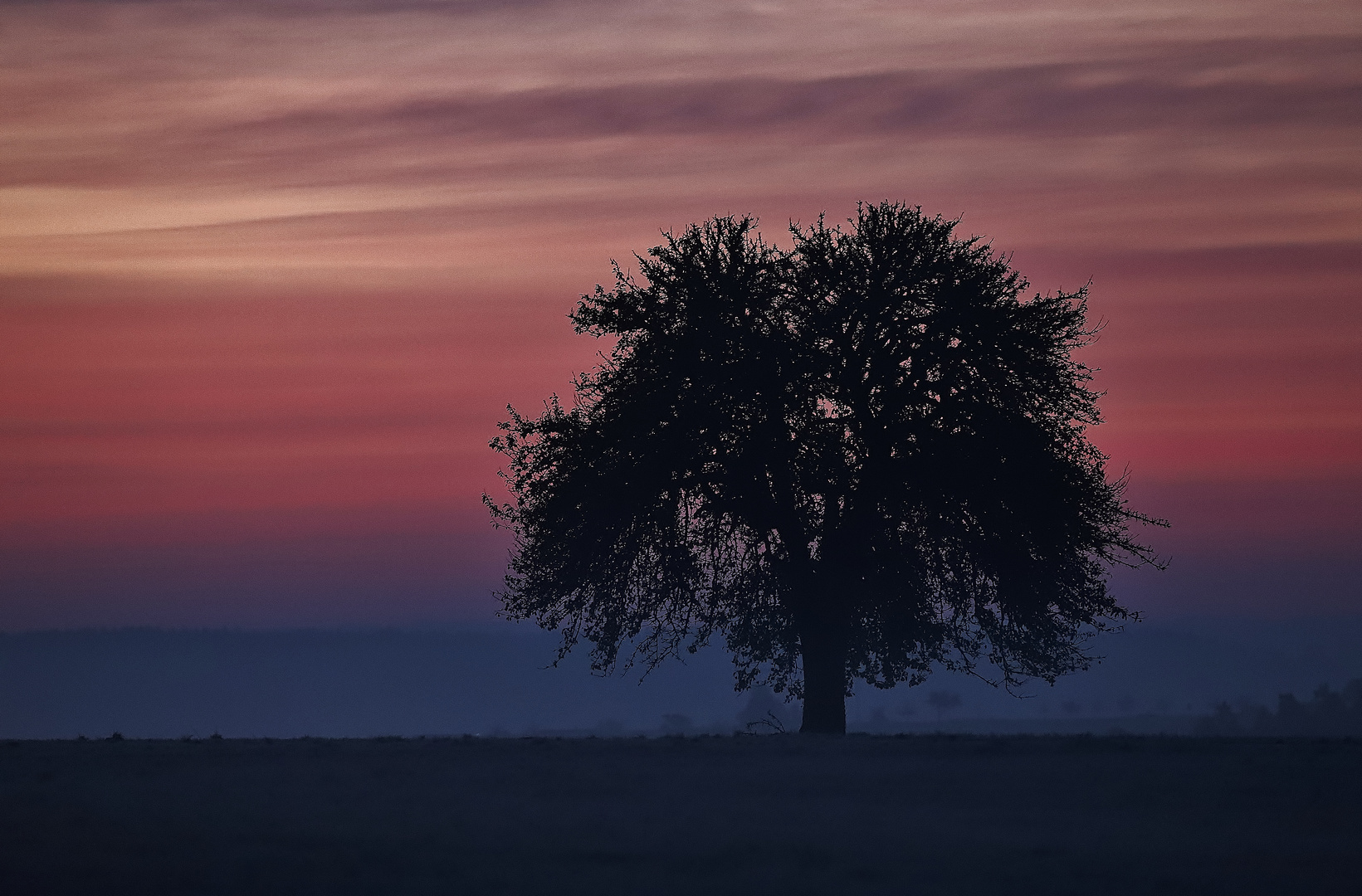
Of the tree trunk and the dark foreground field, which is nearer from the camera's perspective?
the dark foreground field

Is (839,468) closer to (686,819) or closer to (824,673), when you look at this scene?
(824,673)

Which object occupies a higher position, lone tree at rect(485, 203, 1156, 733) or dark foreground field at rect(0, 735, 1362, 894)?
lone tree at rect(485, 203, 1156, 733)

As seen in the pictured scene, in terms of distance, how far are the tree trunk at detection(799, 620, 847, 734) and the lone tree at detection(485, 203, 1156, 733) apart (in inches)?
2.1

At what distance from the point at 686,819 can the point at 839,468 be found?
1506 centimetres

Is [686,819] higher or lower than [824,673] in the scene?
lower

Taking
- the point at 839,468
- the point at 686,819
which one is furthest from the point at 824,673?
the point at 686,819

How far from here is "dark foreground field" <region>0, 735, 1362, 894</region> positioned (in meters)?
17.0

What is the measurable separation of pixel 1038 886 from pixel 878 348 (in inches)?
786

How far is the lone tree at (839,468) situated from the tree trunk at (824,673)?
5cm

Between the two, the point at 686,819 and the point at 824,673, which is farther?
the point at 824,673

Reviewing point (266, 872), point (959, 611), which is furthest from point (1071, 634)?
point (266, 872)

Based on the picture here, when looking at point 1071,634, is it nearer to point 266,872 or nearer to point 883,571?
point 883,571

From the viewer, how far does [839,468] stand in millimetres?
34750

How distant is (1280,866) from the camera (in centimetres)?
1755
